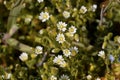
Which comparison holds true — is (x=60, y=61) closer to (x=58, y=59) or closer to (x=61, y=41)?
(x=58, y=59)

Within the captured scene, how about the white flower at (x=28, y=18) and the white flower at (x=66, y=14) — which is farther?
the white flower at (x=28, y=18)

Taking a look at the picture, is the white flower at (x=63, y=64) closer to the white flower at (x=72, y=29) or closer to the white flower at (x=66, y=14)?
the white flower at (x=72, y=29)

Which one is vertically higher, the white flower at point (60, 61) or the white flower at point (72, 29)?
the white flower at point (72, 29)

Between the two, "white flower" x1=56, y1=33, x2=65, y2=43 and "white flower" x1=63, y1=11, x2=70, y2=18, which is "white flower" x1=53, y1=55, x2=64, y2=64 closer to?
"white flower" x1=56, y1=33, x2=65, y2=43

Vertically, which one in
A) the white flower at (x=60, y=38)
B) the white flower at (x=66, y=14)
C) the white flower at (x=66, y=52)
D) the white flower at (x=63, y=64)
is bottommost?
the white flower at (x=63, y=64)

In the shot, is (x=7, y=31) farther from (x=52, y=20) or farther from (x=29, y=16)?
(x=52, y=20)

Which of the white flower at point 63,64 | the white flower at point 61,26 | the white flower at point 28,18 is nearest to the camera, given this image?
the white flower at point 63,64

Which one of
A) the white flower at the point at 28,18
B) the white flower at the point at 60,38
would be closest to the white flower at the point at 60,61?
the white flower at the point at 60,38

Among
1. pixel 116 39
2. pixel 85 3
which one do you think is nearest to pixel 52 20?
pixel 85 3

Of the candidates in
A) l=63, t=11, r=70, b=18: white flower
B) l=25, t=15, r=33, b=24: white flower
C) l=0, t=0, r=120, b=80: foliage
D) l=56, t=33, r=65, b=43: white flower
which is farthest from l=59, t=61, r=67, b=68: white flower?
l=25, t=15, r=33, b=24: white flower
